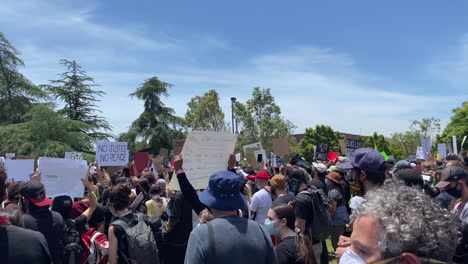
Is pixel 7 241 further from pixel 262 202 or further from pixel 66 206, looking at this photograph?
pixel 262 202

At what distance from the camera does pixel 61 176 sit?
610cm

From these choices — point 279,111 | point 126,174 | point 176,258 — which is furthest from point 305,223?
point 279,111

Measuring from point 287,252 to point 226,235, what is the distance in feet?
4.46

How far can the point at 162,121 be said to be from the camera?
50.8 m

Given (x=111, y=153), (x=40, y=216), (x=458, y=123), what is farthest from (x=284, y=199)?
(x=458, y=123)

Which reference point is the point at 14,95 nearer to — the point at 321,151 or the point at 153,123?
the point at 153,123

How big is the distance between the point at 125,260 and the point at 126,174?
31.1 feet

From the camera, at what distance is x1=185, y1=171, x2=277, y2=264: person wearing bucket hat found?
9.52 feet

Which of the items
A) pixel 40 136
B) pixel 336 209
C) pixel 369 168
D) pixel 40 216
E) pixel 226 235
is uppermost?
pixel 40 136

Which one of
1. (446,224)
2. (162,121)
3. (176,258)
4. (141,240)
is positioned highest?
(162,121)

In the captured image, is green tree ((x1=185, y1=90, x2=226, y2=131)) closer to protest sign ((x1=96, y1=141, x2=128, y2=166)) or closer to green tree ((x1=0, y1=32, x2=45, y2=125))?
green tree ((x1=0, y1=32, x2=45, y2=125))

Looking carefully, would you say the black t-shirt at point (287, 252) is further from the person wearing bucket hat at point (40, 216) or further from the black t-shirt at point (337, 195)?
the black t-shirt at point (337, 195)

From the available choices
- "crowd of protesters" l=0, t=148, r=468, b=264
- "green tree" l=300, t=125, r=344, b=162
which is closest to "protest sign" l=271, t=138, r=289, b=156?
"crowd of protesters" l=0, t=148, r=468, b=264

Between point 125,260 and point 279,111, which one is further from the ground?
point 279,111
